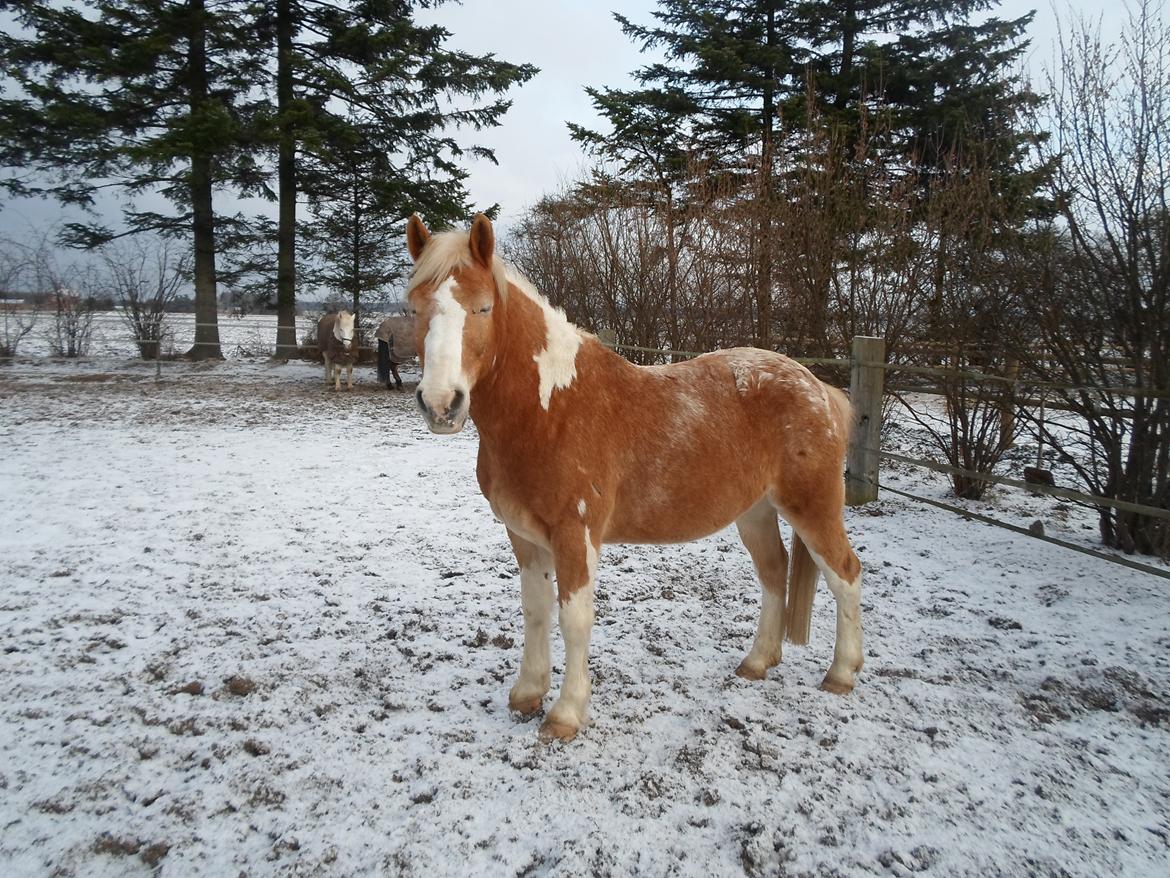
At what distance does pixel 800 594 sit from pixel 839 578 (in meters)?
0.26

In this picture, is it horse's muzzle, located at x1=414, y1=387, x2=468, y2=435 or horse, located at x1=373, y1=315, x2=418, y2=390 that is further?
horse, located at x1=373, y1=315, x2=418, y2=390

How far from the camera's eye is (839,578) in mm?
2688

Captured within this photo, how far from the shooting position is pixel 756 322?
27.9 ft

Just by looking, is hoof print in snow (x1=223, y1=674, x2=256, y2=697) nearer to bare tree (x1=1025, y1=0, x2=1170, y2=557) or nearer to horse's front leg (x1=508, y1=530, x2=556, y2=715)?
horse's front leg (x1=508, y1=530, x2=556, y2=715)

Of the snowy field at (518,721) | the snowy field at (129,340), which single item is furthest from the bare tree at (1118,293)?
the snowy field at (129,340)

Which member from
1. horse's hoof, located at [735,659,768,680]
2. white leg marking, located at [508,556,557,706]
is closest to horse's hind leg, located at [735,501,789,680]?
horse's hoof, located at [735,659,768,680]

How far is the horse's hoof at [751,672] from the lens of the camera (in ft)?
9.29

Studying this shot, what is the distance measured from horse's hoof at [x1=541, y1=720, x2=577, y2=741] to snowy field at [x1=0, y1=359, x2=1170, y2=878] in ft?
0.16

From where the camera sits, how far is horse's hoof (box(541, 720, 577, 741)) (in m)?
2.36

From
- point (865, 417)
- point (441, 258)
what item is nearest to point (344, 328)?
point (865, 417)

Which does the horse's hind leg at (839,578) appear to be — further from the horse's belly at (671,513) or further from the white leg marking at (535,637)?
the white leg marking at (535,637)

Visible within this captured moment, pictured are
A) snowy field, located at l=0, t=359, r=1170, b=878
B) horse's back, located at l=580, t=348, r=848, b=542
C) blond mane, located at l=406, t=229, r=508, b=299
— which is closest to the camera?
snowy field, located at l=0, t=359, r=1170, b=878

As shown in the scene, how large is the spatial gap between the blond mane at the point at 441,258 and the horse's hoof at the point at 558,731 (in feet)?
5.87

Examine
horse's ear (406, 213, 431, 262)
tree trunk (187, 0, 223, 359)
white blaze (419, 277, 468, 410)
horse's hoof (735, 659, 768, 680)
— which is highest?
tree trunk (187, 0, 223, 359)
